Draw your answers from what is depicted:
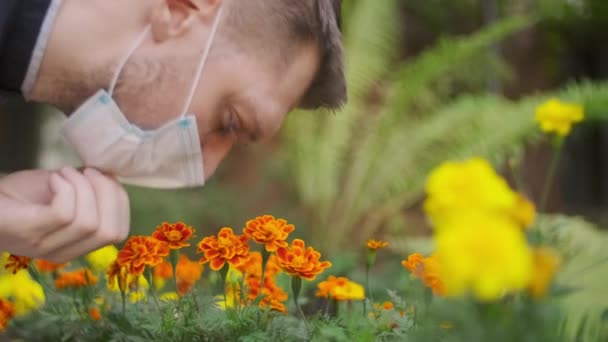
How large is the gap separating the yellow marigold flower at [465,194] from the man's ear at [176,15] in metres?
0.73

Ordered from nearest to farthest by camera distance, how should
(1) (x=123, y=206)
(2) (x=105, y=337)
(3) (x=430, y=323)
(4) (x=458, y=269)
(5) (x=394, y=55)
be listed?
1. (4) (x=458, y=269)
2. (3) (x=430, y=323)
3. (2) (x=105, y=337)
4. (1) (x=123, y=206)
5. (5) (x=394, y=55)

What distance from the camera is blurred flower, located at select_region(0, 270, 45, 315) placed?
1008 mm

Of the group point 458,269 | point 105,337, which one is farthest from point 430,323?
point 105,337

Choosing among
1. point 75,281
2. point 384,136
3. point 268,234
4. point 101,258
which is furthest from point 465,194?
point 384,136

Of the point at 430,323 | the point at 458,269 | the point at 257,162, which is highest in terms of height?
the point at 458,269

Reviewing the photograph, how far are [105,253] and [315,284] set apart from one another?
294 millimetres

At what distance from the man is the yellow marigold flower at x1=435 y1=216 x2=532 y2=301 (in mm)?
623

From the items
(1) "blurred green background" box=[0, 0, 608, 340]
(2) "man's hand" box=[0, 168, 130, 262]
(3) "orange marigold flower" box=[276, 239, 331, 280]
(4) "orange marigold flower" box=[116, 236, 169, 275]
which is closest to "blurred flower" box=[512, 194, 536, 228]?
(3) "orange marigold flower" box=[276, 239, 331, 280]

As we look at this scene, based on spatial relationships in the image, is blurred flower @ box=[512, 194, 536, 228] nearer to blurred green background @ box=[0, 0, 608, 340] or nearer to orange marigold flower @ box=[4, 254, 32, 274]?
orange marigold flower @ box=[4, 254, 32, 274]

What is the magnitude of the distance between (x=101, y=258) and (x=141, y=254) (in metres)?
0.30

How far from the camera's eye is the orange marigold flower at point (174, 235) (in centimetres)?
83

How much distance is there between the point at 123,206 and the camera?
3.19 feet

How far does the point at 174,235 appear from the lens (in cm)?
83

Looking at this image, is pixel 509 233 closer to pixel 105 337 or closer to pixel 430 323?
pixel 430 323
